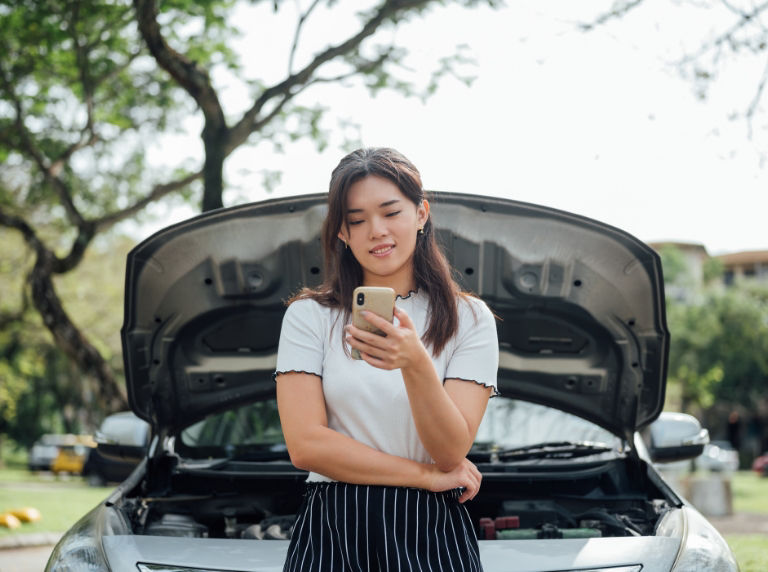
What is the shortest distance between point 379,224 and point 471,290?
1.59m

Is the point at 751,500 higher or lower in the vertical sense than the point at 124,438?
lower

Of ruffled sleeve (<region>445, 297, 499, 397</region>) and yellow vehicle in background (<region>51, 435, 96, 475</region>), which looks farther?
yellow vehicle in background (<region>51, 435, 96, 475</region>)

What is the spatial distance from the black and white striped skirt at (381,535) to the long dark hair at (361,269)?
32 cm

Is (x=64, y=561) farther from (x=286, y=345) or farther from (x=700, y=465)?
(x=700, y=465)

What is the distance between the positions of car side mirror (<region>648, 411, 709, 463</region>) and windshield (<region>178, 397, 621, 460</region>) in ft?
0.51

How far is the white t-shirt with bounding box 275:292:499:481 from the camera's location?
69.1 inches

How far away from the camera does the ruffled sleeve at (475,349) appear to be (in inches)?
70.1

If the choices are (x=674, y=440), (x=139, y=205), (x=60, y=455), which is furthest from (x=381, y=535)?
(x=60, y=455)

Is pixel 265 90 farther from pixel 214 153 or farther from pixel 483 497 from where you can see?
pixel 483 497

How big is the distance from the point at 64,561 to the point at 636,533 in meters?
1.87

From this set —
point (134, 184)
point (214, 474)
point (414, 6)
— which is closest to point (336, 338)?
point (214, 474)

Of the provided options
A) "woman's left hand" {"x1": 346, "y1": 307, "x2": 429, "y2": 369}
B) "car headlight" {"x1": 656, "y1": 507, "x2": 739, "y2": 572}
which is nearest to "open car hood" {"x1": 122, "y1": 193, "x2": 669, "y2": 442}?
"car headlight" {"x1": 656, "y1": 507, "x2": 739, "y2": 572}

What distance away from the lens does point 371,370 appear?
1.77 metres

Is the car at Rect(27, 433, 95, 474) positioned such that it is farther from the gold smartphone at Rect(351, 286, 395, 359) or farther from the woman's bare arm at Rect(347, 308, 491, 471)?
the gold smartphone at Rect(351, 286, 395, 359)
